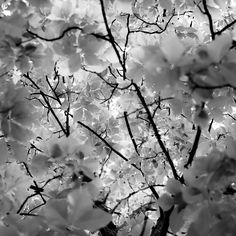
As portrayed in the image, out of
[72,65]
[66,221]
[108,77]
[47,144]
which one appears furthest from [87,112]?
[66,221]

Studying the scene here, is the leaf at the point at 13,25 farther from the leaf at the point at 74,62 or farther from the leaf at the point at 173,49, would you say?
the leaf at the point at 173,49

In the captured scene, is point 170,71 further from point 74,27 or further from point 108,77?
point 108,77

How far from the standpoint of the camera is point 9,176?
1.49 meters

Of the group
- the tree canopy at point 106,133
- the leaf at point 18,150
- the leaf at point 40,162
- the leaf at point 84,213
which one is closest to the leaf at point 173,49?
the tree canopy at point 106,133

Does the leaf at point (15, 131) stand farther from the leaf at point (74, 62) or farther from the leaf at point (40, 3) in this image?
the leaf at point (40, 3)

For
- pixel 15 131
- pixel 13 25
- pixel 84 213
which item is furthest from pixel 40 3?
pixel 84 213

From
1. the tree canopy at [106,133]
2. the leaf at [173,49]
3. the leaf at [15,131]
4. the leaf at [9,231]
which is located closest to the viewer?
the leaf at [173,49]

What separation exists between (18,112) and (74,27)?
395 mm

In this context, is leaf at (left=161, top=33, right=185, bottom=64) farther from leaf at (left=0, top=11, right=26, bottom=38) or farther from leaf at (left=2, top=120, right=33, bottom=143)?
leaf at (left=2, top=120, right=33, bottom=143)

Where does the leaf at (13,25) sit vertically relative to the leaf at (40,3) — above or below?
below

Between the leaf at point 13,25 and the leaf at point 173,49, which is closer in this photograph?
the leaf at point 173,49

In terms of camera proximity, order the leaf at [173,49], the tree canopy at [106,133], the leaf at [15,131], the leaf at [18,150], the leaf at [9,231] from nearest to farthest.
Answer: the leaf at [173,49], the tree canopy at [106,133], the leaf at [9,231], the leaf at [15,131], the leaf at [18,150]

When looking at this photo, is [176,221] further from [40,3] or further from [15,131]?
[40,3]

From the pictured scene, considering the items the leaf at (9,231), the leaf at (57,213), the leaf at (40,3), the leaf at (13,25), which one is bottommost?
the leaf at (9,231)
